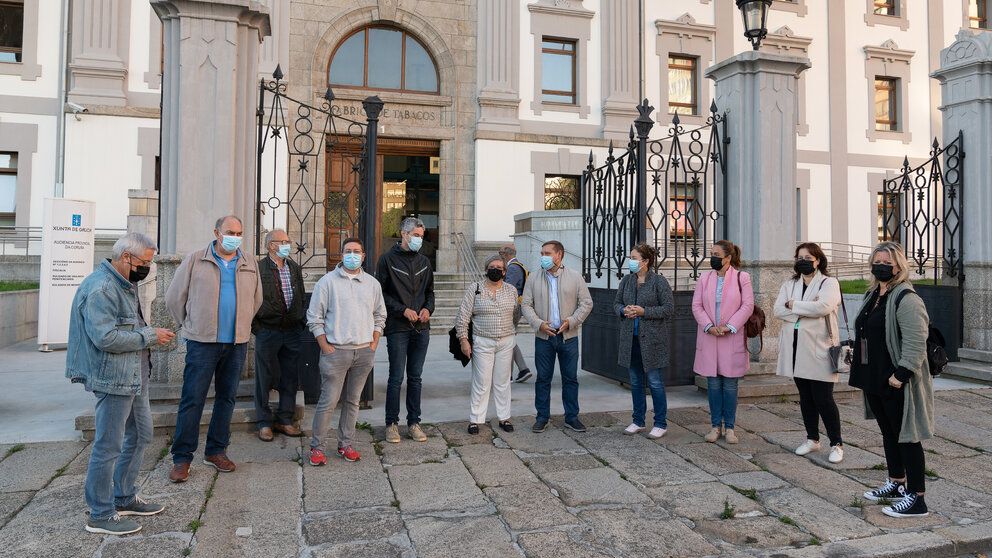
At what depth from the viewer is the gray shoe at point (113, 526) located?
3.70 meters

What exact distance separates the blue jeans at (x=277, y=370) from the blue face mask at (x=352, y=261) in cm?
99

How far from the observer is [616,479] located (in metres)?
4.74

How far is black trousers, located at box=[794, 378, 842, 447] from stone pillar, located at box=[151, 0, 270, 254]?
535 cm

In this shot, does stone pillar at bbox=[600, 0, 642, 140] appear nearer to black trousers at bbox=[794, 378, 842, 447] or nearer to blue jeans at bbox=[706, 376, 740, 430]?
blue jeans at bbox=[706, 376, 740, 430]

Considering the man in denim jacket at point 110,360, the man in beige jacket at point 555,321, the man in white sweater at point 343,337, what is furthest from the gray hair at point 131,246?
the man in beige jacket at point 555,321

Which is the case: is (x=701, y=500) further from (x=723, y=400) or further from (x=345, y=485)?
(x=345, y=485)

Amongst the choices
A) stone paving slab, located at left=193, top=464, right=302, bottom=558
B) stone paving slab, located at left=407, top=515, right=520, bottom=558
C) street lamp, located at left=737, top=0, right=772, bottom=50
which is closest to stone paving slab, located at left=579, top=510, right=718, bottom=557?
stone paving slab, located at left=407, top=515, right=520, bottom=558

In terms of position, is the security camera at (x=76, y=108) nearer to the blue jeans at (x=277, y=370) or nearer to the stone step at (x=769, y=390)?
the blue jeans at (x=277, y=370)

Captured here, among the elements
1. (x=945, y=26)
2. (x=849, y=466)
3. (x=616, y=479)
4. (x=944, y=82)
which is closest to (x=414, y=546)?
(x=616, y=479)

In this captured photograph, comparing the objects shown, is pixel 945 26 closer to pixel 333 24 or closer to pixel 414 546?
pixel 333 24

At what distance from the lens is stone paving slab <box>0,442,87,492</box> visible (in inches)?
177

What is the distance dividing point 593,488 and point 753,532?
3.58ft

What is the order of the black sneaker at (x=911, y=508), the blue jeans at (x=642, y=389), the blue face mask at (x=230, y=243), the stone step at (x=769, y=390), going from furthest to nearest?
the stone step at (x=769, y=390), the blue jeans at (x=642, y=389), the blue face mask at (x=230, y=243), the black sneaker at (x=911, y=508)

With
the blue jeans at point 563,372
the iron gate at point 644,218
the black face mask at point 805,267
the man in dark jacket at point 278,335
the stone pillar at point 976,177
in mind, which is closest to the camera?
the black face mask at point 805,267
